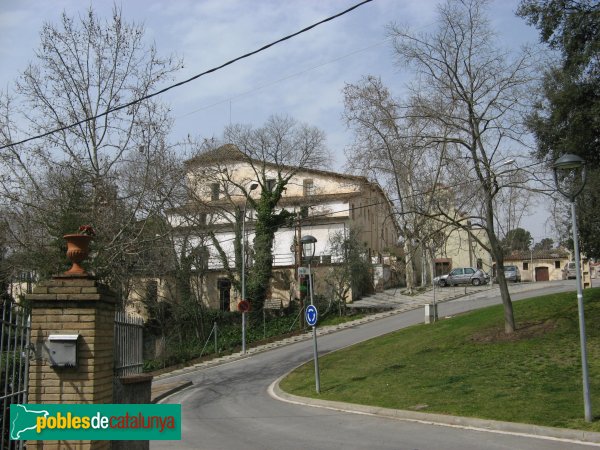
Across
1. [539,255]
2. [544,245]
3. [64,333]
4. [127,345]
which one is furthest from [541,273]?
[64,333]

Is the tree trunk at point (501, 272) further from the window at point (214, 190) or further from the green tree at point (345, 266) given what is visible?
the window at point (214, 190)

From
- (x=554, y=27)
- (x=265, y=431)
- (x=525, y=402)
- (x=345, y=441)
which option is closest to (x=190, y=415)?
(x=265, y=431)

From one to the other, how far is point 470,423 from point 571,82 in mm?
11076

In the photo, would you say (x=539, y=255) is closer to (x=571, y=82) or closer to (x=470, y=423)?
(x=571, y=82)

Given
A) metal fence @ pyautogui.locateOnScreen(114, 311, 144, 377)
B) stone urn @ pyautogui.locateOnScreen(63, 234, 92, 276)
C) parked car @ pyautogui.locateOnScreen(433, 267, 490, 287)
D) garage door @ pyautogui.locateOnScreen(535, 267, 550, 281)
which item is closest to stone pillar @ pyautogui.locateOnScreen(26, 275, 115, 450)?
stone urn @ pyautogui.locateOnScreen(63, 234, 92, 276)

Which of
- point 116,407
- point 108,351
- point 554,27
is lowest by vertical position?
point 116,407

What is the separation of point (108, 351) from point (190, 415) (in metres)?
9.65

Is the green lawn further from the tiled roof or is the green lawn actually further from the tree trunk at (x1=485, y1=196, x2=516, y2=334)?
the tiled roof

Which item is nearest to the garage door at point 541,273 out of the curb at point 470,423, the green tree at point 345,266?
the green tree at point 345,266

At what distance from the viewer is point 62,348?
246 inches

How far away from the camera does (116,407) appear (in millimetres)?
6641

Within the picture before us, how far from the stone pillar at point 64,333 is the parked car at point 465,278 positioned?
4648 cm

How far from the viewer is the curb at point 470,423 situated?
10.8 metres

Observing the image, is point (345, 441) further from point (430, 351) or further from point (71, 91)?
point (71, 91)
